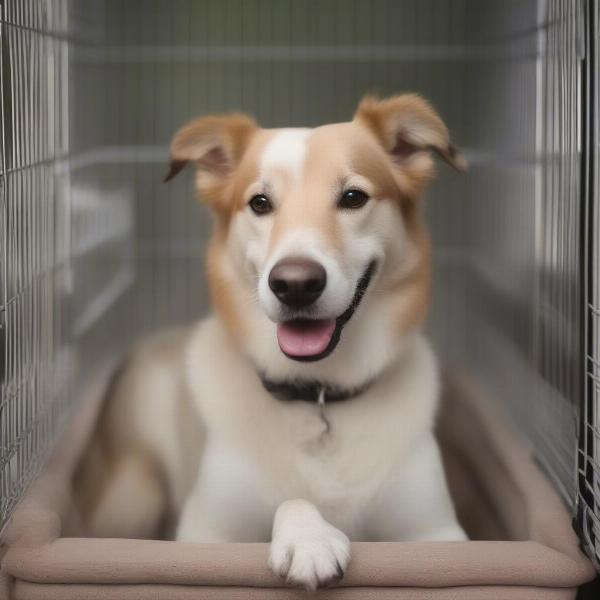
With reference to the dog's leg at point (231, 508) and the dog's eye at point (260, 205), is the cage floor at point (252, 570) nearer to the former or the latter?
the dog's leg at point (231, 508)

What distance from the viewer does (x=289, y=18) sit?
272cm

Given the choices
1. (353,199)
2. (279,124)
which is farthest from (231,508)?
(279,124)

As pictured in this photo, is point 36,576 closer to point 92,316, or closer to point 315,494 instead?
point 315,494

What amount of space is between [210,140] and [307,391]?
542mm

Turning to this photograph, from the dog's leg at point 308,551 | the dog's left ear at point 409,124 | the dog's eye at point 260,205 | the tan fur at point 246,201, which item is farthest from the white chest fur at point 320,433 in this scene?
the dog's left ear at point 409,124

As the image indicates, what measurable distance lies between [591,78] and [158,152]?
1.67 m

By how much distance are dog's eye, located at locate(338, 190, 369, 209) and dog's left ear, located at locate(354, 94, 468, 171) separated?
0.21m

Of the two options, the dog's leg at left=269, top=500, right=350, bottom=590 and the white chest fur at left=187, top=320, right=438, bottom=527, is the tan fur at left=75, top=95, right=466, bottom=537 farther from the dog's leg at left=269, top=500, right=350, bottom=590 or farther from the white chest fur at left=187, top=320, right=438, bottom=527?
the dog's leg at left=269, top=500, right=350, bottom=590

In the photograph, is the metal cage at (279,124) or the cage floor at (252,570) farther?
the metal cage at (279,124)

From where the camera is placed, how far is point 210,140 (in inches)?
67.4

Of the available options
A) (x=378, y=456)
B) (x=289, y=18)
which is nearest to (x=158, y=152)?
(x=289, y=18)

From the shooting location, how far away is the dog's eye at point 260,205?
1.53 meters

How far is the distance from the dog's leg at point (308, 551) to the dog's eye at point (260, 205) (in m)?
0.54

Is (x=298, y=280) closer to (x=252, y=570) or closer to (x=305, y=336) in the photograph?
(x=305, y=336)
